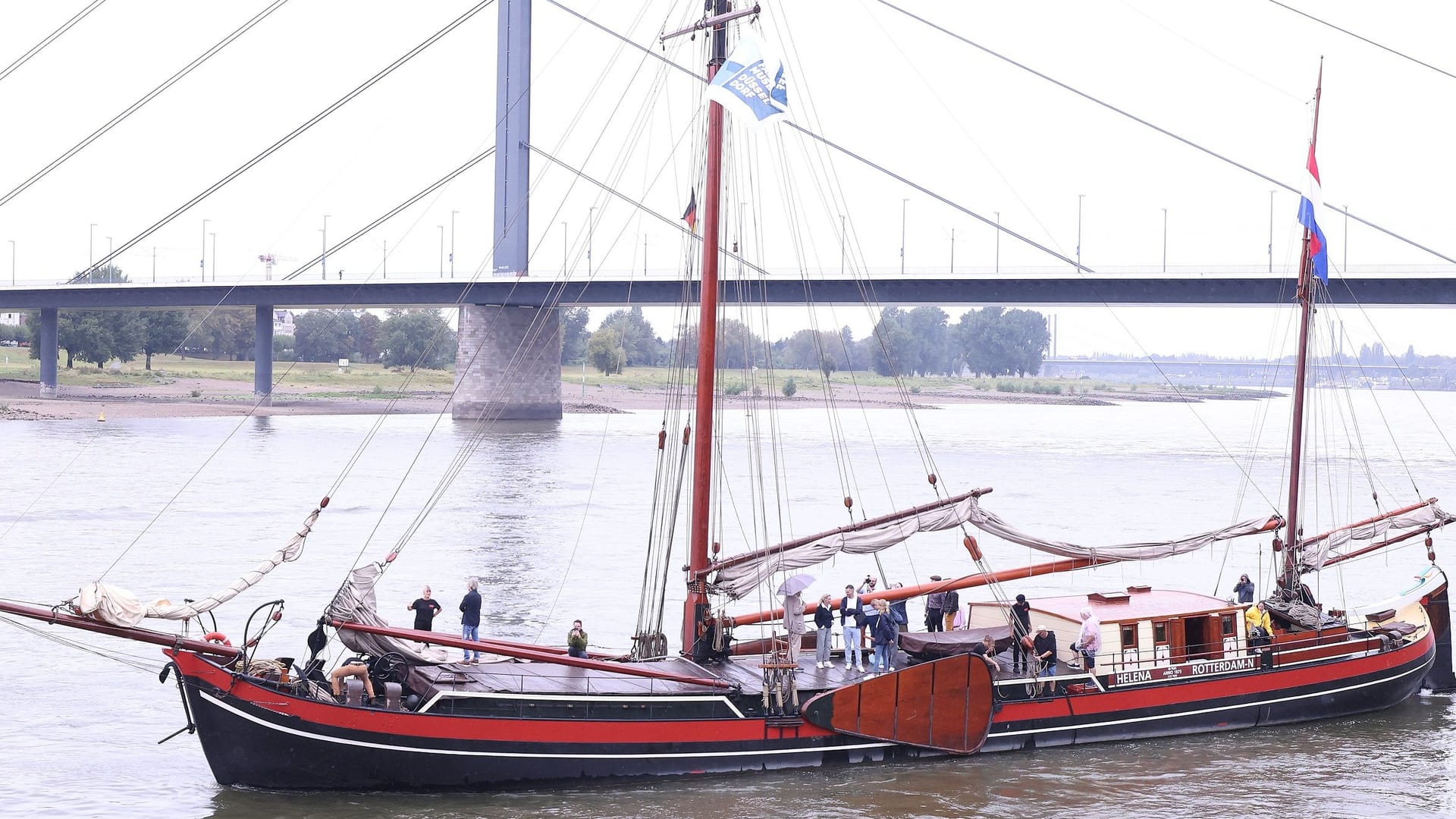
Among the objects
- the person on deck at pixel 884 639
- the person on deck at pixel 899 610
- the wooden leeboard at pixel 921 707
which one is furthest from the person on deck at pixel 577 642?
the person on deck at pixel 899 610

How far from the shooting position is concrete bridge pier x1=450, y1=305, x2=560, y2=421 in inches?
3846

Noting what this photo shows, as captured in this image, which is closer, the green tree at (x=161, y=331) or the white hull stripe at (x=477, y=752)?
the white hull stripe at (x=477, y=752)

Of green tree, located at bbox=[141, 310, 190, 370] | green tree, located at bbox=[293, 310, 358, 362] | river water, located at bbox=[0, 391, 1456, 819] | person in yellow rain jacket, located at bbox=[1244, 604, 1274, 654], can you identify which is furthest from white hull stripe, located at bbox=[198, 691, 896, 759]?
green tree, located at bbox=[293, 310, 358, 362]

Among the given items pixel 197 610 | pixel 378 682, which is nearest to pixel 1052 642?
pixel 378 682

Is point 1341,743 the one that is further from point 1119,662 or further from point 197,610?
point 197,610

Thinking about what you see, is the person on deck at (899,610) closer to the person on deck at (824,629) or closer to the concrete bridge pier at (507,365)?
the person on deck at (824,629)

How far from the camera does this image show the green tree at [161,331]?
12638 cm

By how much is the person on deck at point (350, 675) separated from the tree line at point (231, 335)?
307ft

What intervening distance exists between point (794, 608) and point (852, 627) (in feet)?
5.10

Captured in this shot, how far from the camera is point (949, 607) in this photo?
81.9ft

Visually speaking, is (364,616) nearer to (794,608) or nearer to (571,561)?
(794,608)

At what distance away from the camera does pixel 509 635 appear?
29406 mm

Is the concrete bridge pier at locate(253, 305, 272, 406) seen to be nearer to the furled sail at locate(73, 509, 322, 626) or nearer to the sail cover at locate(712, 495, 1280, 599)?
the sail cover at locate(712, 495, 1280, 599)

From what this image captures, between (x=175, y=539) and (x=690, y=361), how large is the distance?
114 m
